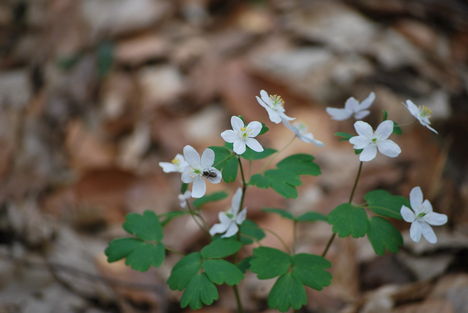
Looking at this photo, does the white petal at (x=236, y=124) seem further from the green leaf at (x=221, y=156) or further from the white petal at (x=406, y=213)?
the white petal at (x=406, y=213)

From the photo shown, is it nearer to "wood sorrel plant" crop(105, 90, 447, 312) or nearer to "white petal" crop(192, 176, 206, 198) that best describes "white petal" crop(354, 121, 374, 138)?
"wood sorrel plant" crop(105, 90, 447, 312)

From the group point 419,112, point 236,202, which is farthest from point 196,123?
point 419,112

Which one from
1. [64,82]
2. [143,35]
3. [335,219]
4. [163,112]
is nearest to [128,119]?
[163,112]

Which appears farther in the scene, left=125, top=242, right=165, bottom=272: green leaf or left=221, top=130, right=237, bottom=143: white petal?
left=125, top=242, right=165, bottom=272: green leaf

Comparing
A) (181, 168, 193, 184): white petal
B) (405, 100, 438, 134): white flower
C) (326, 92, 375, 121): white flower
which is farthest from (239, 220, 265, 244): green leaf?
(405, 100, 438, 134): white flower

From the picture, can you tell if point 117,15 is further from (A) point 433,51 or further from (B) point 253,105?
(A) point 433,51

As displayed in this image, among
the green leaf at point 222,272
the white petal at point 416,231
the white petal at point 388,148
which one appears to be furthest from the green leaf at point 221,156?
the white petal at point 416,231
